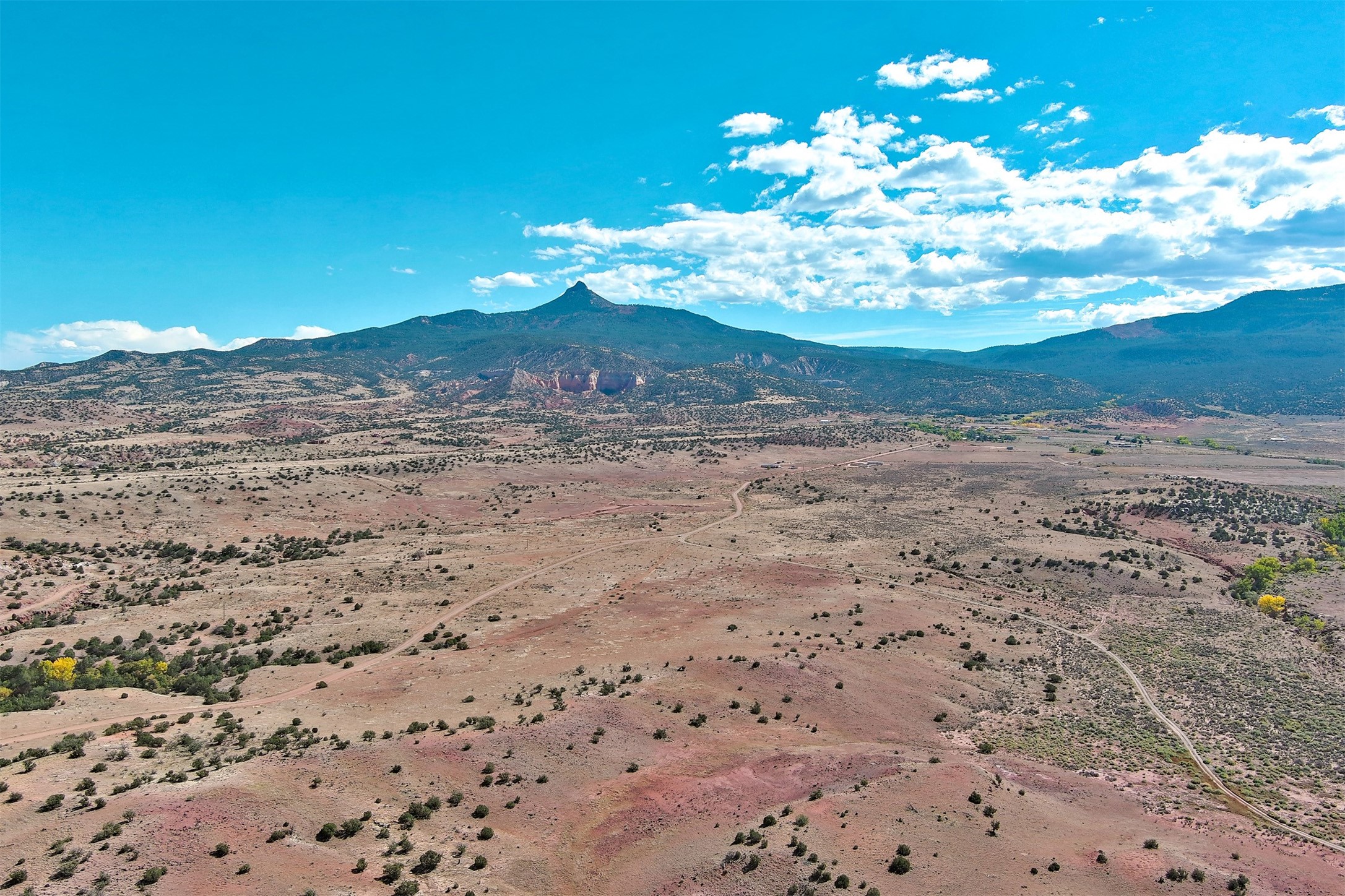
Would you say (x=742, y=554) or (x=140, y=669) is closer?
(x=140, y=669)

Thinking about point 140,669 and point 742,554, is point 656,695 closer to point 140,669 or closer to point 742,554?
point 140,669

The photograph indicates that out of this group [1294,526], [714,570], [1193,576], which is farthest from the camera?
[1294,526]

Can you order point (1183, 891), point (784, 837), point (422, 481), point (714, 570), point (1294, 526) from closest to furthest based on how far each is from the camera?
point (1183, 891), point (784, 837), point (714, 570), point (1294, 526), point (422, 481)

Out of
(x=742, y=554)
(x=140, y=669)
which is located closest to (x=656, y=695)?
(x=140, y=669)

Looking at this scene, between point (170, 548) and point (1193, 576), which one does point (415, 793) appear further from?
point (1193, 576)

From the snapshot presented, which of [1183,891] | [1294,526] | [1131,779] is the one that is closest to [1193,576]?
[1294,526]

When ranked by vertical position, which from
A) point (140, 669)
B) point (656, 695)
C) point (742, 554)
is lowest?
point (742, 554)

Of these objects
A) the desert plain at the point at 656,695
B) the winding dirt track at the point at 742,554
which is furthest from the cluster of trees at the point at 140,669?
the winding dirt track at the point at 742,554

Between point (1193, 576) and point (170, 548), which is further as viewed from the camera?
point (170, 548)

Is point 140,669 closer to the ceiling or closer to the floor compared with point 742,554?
closer to the ceiling
